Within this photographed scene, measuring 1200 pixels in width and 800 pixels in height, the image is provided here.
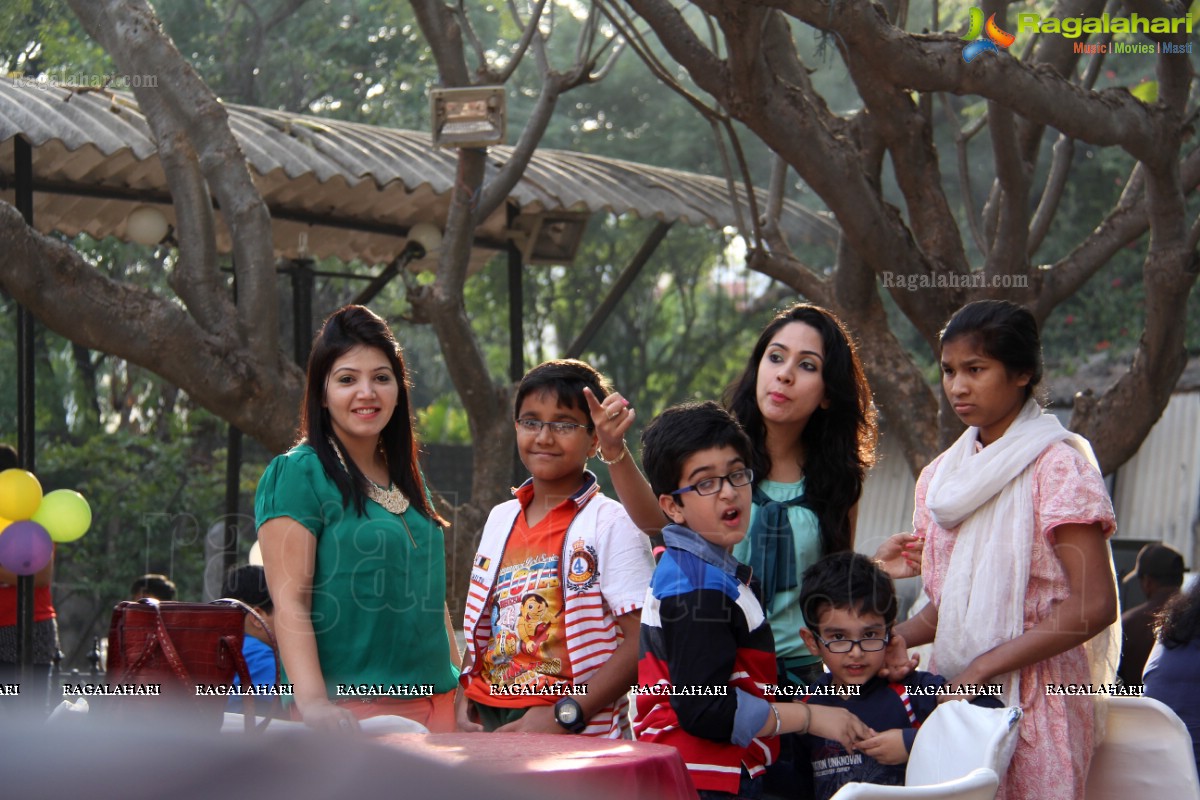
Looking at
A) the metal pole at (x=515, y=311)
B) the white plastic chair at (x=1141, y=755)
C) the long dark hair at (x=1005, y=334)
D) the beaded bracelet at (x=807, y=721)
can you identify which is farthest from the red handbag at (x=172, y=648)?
the metal pole at (x=515, y=311)

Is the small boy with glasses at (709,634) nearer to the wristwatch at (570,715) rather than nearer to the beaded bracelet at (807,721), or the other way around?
the beaded bracelet at (807,721)

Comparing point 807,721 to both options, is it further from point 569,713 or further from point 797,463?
point 797,463

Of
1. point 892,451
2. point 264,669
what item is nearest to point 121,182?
point 264,669

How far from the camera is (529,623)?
3.08 m

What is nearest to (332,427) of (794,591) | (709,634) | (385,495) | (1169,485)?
(385,495)

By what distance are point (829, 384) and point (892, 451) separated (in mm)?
8838

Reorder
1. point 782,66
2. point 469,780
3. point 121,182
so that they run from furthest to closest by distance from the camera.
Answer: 1. point 121,182
2. point 782,66
3. point 469,780

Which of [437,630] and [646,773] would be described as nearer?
[646,773]

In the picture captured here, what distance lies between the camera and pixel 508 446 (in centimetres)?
553

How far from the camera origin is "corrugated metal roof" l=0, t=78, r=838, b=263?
230 inches

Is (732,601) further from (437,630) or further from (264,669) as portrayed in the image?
(264,669)

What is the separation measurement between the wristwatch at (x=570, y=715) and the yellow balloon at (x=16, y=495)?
3.46m

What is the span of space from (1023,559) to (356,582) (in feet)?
4.91

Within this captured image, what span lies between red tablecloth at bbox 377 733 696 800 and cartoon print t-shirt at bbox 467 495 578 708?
572mm
